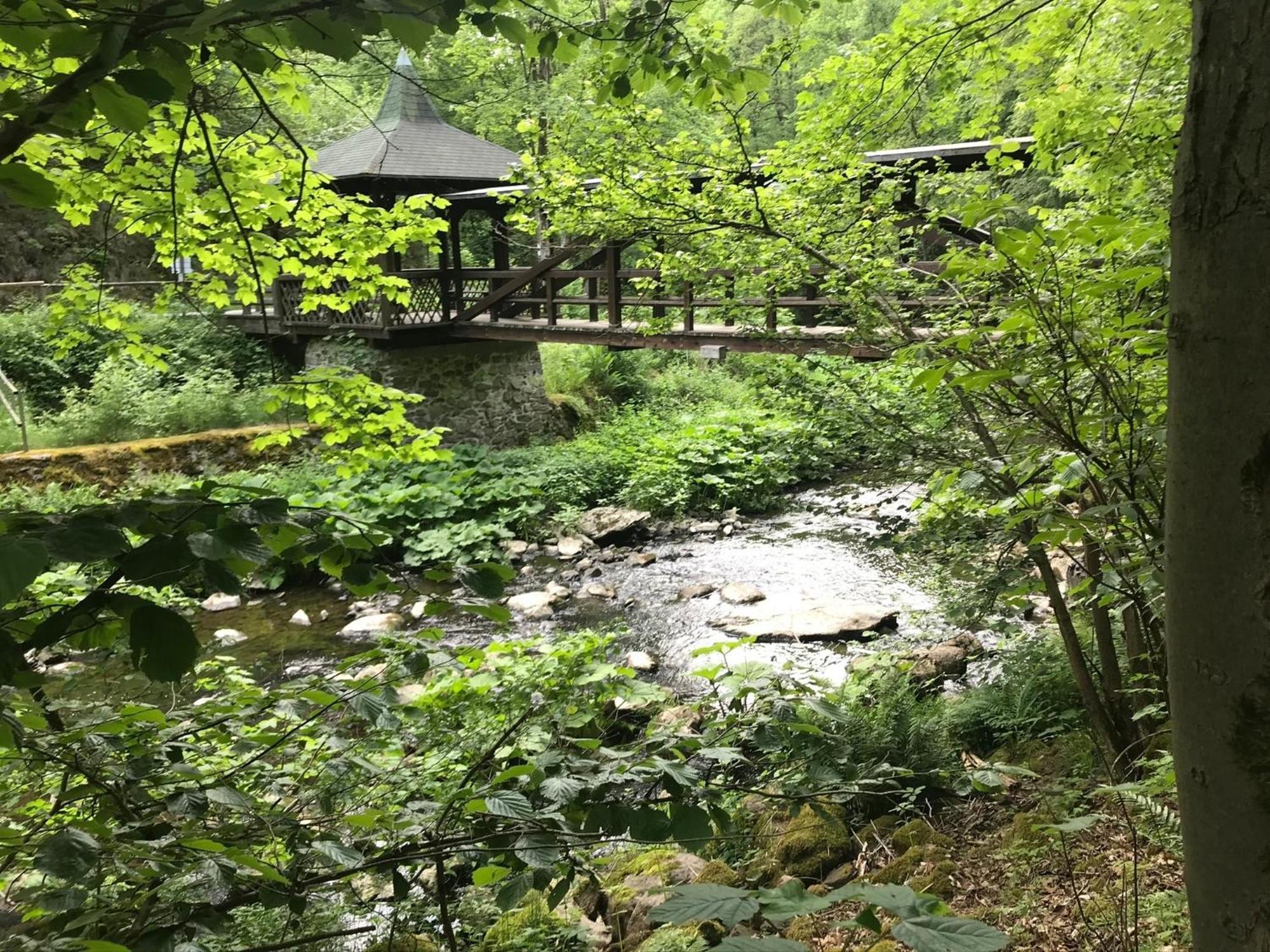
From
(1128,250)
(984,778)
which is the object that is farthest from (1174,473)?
(1128,250)

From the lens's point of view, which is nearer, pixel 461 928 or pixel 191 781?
pixel 191 781

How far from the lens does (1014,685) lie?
440cm

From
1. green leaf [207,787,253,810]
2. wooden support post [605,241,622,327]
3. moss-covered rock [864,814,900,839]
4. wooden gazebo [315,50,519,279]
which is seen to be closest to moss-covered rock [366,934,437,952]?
green leaf [207,787,253,810]

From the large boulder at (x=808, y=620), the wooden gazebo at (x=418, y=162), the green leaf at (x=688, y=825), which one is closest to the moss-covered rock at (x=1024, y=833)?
the green leaf at (x=688, y=825)

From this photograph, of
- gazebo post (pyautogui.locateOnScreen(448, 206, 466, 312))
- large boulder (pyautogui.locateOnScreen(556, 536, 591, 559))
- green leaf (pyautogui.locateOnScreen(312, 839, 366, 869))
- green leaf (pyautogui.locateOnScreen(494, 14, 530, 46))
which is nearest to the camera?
green leaf (pyautogui.locateOnScreen(312, 839, 366, 869))

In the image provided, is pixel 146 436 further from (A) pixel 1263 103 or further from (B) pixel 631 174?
(A) pixel 1263 103

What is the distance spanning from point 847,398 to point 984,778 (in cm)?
205

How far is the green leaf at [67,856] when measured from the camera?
1.10 m

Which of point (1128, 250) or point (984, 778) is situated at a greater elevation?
point (1128, 250)

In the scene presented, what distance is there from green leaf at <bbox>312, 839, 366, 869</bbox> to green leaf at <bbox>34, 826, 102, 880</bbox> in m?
0.36

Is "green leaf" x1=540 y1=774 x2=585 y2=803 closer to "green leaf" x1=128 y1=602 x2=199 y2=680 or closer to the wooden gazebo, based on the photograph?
"green leaf" x1=128 y1=602 x2=199 y2=680

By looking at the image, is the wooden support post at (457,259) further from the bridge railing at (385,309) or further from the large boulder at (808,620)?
the large boulder at (808,620)

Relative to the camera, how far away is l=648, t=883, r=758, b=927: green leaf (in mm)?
759

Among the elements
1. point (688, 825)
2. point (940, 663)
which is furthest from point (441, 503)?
point (688, 825)
